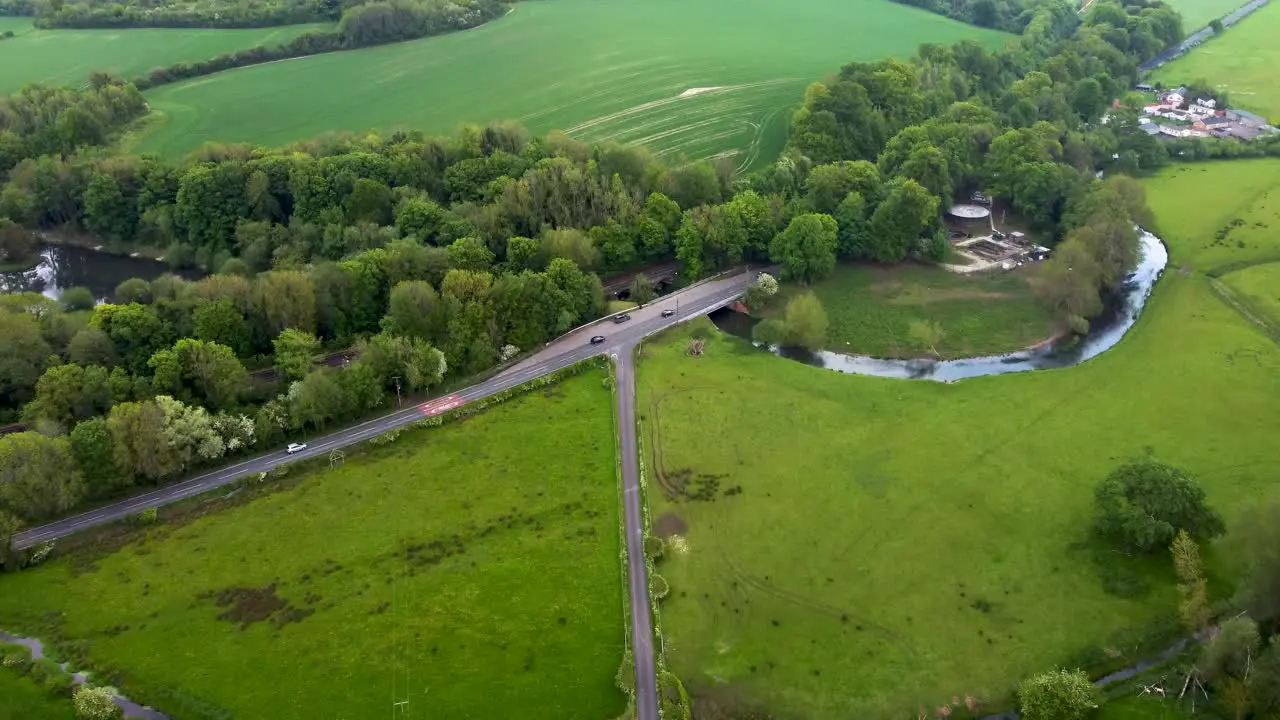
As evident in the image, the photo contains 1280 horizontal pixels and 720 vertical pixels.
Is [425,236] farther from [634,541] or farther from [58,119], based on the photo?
[58,119]

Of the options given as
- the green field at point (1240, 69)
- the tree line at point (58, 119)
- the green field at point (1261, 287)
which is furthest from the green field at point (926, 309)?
the tree line at point (58, 119)

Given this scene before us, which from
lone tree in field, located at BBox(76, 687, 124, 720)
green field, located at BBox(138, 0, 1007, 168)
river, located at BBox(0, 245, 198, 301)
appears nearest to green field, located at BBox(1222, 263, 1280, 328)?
green field, located at BBox(138, 0, 1007, 168)

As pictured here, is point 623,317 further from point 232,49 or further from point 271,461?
point 232,49

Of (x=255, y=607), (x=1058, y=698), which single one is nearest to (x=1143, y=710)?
(x=1058, y=698)

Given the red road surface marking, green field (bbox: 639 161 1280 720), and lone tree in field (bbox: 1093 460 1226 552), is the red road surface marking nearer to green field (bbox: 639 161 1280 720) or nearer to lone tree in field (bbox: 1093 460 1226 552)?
green field (bbox: 639 161 1280 720)

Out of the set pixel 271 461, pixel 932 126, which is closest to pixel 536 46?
pixel 932 126

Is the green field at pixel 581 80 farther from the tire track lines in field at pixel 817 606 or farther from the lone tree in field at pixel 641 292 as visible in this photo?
the tire track lines in field at pixel 817 606
